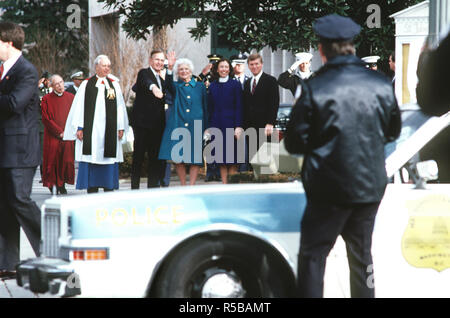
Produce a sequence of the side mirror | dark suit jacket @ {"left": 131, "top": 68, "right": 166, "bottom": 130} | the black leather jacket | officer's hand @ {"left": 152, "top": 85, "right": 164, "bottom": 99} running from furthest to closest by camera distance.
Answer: dark suit jacket @ {"left": 131, "top": 68, "right": 166, "bottom": 130}, officer's hand @ {"left": 152, "top": 85, "right": 164, "bottom": 99}, the side mirror, the black leather jacket

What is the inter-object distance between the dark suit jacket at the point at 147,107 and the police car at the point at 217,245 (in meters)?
5.62

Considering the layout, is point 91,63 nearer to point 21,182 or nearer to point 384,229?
point 21,182

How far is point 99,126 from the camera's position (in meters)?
10.6

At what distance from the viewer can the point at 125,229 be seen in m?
5.09

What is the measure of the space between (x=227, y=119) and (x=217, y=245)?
5664mm

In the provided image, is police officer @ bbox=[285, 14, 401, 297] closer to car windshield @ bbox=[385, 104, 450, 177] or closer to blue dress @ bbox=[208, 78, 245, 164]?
car windshield @ bbox=[385, 104, 450, 177]

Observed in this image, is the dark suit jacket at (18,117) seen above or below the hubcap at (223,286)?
above

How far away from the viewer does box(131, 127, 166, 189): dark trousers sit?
10961mm

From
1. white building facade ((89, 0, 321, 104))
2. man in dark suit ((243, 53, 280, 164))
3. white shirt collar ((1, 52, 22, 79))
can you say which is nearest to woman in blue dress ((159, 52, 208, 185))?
man in dark suit ((243, 53, 280, 164))

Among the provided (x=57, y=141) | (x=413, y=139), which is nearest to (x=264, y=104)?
(x=57, y=141)

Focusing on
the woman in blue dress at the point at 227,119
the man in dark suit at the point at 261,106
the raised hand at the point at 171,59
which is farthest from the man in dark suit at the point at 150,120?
the man in dark suit at the point at 261,106

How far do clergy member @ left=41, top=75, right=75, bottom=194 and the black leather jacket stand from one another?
8.88 m

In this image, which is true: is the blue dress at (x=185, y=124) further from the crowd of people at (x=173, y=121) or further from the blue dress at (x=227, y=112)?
the blue dress at (x=227, y=112)

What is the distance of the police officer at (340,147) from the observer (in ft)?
15.6
